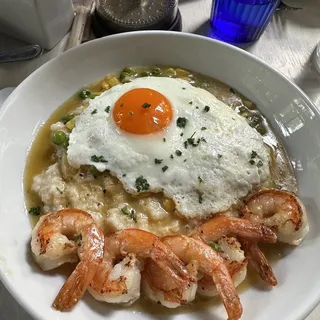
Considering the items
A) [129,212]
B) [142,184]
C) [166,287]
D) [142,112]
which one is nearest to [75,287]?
[166,287]

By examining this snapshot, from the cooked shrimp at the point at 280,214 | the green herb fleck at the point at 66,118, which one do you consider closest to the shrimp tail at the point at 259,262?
the cooked shrimp at the point at 280,214

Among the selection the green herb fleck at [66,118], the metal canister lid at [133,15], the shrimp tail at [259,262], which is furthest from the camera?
the metal canister lid at [133,15]

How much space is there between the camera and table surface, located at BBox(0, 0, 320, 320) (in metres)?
3.46

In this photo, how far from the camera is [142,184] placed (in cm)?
273

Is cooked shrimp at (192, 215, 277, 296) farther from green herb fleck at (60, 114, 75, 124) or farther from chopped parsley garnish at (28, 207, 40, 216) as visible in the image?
green herb fleck at (60, 114, 75, 124)

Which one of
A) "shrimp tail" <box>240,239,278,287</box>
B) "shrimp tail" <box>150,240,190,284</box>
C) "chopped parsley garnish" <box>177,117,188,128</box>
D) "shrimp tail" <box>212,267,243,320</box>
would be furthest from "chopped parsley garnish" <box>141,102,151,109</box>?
"shrimp tail" <box>212,267,243,320</box>

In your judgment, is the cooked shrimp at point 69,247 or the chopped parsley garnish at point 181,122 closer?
the cooked shrimp at point 69,247

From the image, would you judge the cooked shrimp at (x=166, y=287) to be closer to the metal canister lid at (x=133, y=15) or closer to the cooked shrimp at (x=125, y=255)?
the cooked shrimp at (x=125, y=255)

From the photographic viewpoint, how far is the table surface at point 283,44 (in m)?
3.46

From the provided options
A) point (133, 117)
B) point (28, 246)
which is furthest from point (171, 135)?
point (28, 246)

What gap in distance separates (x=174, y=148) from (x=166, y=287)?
0.93 metres

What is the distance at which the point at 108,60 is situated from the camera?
328 cm

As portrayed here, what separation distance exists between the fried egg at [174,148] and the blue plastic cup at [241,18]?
1024mm

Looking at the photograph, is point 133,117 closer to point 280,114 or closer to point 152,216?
point 152,216
